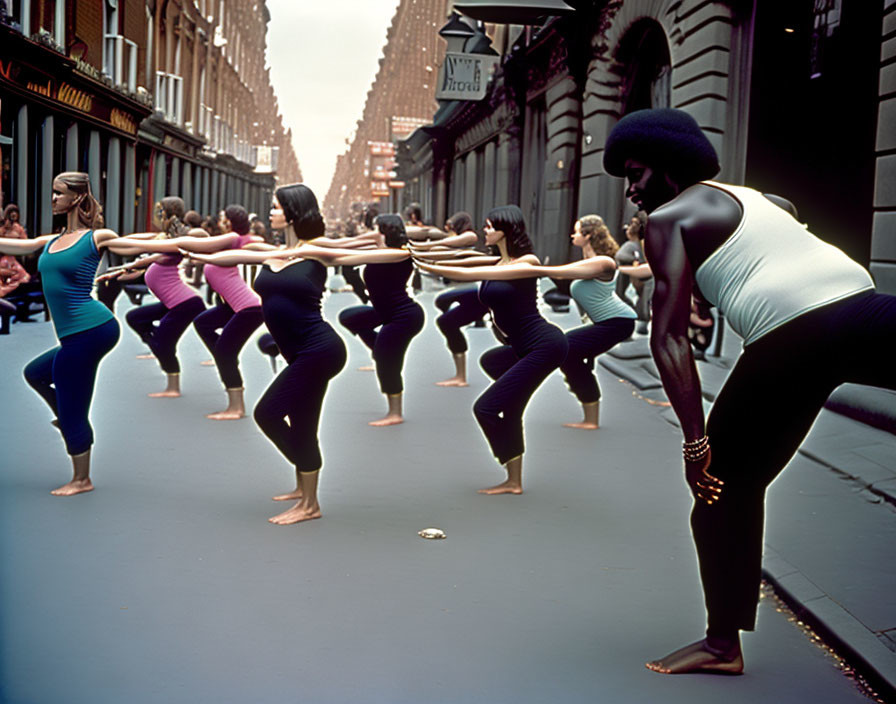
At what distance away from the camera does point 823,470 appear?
7.57 m

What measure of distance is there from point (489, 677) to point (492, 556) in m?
1.64

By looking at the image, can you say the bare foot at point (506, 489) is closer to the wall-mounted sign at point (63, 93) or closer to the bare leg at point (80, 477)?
the bare leg at point (80, 477)

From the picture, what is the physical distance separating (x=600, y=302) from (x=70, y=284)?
4.45 metres

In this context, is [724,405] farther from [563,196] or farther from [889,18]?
[563,196]

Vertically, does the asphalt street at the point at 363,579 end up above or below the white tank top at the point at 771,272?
below

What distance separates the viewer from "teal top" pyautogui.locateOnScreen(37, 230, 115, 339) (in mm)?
6418

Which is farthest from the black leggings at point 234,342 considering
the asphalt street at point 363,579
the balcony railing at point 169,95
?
the balcony railing at point 169,95

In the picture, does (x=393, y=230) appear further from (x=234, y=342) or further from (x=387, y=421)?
(x=387, y=421)

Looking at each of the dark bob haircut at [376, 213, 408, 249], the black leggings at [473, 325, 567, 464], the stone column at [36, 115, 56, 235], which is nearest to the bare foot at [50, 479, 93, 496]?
the black leggings at [473, 325, 567, 464]

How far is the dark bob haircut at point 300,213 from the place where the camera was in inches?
251

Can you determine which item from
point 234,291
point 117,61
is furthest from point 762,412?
point 117,61

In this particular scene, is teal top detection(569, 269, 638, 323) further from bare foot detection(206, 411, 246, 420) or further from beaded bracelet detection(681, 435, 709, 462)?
beaded bracelet detection(681, 435, 709, 462)

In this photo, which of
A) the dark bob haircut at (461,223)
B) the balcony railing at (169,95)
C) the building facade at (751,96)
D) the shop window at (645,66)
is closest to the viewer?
the building facade at (751,96)

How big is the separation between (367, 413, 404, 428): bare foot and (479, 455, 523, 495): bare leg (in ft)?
9.14
